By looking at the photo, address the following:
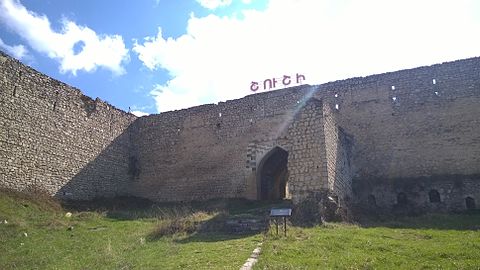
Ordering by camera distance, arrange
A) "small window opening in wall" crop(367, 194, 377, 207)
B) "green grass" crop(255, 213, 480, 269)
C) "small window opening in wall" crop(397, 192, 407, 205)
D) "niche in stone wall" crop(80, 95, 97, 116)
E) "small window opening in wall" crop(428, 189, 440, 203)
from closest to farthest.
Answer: "green grass" crop(255, 213, 480, 269) < "small window opening in wall" crop(428, 189, 440, 203) < "small window opening in wall" crop(397, 192, 407, 205) < "small window opening in wall" crop(367, 194, 377, 207) < "niche in stone wall" crop(80, 95, 97, 116)

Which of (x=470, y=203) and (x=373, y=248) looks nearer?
(x=373, y=248)

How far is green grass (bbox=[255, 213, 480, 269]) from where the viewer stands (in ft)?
25.9

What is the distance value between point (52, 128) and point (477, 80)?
19352 millimetres

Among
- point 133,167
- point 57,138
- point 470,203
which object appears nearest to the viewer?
point 470,203

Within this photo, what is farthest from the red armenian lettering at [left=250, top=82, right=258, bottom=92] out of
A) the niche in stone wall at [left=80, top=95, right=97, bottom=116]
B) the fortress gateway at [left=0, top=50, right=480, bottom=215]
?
the niche in stone wall at [left=80, top=95, right=97, bottom=116]

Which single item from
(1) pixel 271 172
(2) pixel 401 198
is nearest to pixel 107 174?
(1) pixel 271 172

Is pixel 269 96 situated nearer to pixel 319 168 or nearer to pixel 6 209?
pixel 319 168

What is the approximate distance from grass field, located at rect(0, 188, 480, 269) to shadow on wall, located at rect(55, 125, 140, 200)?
4.19 meters

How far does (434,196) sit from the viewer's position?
18031 mm

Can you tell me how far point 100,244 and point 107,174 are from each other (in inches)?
424

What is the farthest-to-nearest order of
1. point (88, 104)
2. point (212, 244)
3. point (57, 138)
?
1. point (88, 104)
2. point (57, 138)
3. point (212, 244)

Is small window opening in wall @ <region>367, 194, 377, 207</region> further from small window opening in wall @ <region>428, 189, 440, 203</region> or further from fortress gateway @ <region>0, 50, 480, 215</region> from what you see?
small window opening in wall @ <region>428, 189, 440, 203</region>

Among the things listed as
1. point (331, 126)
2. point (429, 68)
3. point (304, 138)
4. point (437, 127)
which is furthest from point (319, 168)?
point (429, 68)

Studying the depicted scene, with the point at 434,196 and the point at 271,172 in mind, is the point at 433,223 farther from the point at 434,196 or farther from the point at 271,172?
the point at 271,172
